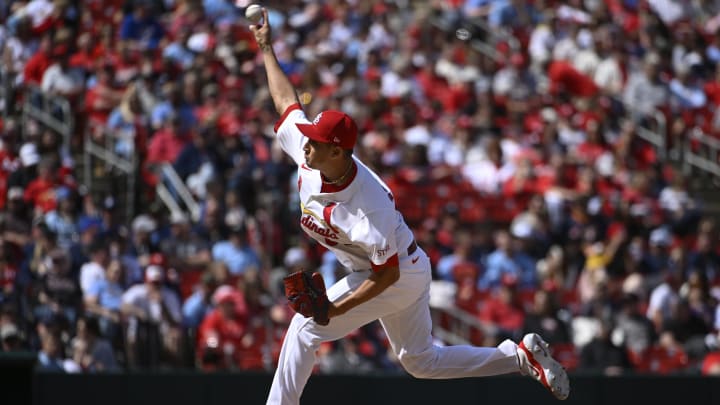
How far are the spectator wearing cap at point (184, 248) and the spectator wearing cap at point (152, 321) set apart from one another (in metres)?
0.36

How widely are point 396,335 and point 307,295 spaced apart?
0.81 m

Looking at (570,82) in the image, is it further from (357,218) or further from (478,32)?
(357,218)

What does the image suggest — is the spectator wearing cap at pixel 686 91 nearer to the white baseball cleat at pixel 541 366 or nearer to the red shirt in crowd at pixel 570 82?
the red shirt in crowd at pixel 570 82

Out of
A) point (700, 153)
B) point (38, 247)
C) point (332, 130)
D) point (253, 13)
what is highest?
point (253, 13)

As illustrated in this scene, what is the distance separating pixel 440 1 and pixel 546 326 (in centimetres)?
681

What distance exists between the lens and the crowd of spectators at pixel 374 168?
10.5 metres

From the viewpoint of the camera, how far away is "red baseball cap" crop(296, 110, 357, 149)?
608cm

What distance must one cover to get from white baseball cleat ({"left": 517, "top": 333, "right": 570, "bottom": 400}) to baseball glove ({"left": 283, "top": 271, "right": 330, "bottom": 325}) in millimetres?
1310

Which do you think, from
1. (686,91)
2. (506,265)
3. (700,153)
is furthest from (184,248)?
(686,91)

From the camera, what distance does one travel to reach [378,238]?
6184 mm

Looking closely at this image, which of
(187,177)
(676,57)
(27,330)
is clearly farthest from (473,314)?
(676,57)

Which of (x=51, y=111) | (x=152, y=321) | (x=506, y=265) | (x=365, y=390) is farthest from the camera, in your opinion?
(x=51, y=111)

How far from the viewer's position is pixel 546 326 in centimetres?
1077

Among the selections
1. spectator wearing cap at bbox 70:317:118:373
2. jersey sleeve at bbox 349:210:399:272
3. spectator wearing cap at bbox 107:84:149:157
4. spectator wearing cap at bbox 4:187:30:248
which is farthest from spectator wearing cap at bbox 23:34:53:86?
jersey sleeve at bbox 349:210:399:272
